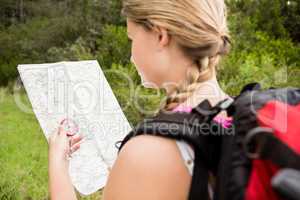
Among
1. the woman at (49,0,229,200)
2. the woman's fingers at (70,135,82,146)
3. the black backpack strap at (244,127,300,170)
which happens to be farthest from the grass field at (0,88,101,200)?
the black backpack strap at (244,127,300,170)

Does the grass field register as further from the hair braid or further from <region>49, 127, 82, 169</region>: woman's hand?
the hair braid

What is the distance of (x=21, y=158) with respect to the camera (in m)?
5.30

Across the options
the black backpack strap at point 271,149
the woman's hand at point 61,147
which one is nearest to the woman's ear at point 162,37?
the black backpack strap at point 271,149

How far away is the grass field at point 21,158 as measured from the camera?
3.73 m

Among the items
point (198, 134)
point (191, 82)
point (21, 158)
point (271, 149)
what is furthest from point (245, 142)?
point (21, 158)

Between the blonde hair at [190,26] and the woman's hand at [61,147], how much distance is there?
40 centimetres

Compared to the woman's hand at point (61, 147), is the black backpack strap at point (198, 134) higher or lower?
higher

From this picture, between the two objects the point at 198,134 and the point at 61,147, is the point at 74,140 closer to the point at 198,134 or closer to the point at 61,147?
the point at 61,147

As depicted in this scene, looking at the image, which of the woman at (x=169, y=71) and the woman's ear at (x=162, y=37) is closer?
the woman at (x=169, y=71)

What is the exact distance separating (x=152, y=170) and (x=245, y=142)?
0.75ft

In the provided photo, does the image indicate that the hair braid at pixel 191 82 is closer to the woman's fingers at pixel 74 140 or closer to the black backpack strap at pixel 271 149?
the black backpack strap at pixel 271 149

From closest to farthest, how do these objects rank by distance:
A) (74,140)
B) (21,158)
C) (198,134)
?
(198,134)
(74,140)
(21,158)

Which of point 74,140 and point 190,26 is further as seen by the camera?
point 74,140

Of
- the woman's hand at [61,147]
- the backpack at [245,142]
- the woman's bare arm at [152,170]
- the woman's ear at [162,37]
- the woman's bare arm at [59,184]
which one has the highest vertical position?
the woman's ear at [162,37]
